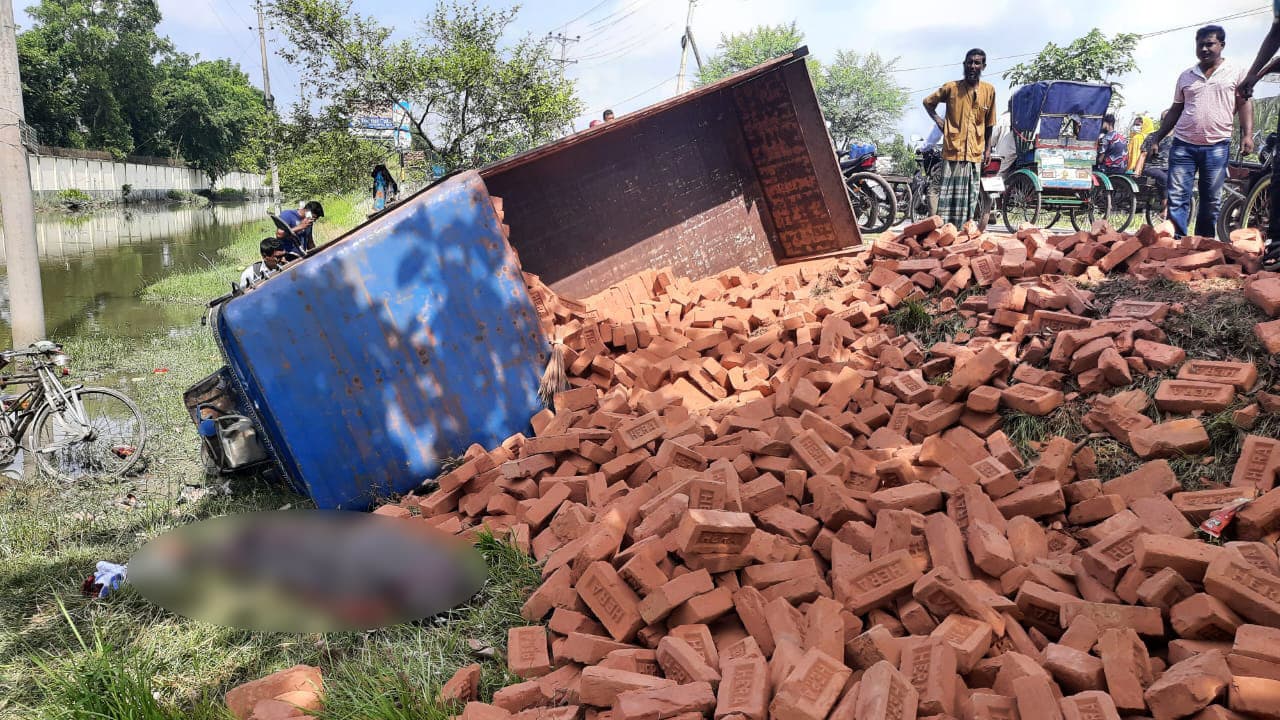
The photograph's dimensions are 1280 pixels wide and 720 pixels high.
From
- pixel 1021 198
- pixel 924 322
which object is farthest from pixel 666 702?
pixel 1021 198

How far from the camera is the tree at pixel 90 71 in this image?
127 feet

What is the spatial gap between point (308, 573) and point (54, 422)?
148 inches

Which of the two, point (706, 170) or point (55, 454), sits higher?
point (706, 170)

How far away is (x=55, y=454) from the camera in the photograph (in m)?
5.63

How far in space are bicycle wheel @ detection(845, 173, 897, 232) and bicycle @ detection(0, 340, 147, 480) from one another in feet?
22.7

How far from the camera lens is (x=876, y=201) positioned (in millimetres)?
8617

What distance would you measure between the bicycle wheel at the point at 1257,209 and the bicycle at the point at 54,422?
7.98m

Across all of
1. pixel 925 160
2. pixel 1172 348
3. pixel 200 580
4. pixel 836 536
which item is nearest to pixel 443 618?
pixel 200 580

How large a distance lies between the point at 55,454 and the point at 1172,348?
21.9 feet

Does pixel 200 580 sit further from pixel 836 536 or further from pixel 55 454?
pixel 55 454

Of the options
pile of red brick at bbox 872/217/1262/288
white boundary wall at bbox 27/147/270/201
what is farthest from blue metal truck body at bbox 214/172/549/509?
white boundary wall at bbox 27/147/270/201

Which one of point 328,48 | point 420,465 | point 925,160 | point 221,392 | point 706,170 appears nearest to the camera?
point 420,465

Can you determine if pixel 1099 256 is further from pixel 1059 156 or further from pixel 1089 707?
pixel 1059 156

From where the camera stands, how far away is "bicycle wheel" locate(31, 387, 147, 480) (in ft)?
17.8
